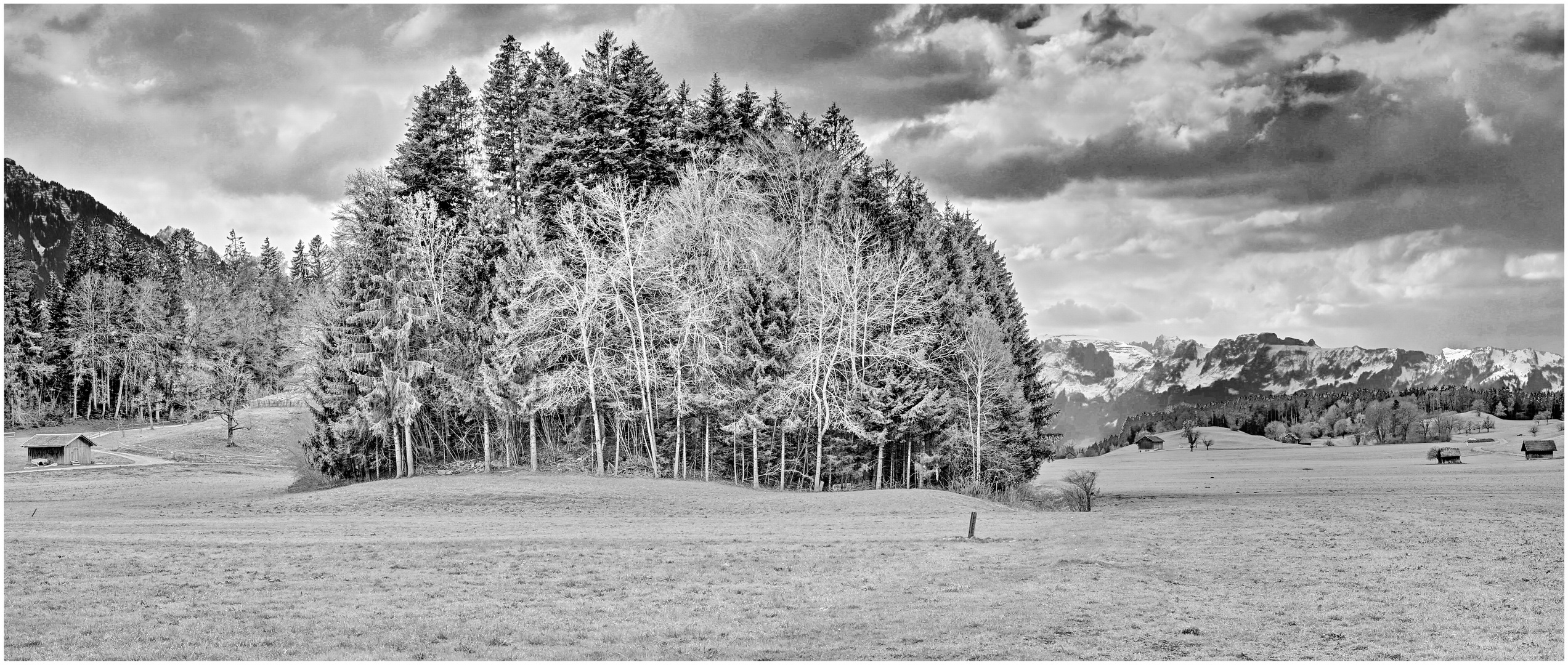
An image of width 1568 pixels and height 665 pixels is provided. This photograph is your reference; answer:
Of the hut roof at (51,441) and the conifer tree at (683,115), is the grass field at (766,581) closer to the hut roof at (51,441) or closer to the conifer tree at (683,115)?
the conifer tree at (683,115)

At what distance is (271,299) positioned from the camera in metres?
127

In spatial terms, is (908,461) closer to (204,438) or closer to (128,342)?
(204,438)

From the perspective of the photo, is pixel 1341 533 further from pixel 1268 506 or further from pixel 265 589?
pixel 265 589

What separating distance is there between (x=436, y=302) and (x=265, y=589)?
120 ft

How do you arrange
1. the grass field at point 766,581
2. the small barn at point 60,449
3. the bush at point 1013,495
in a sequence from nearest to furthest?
the grass field at point 766,581, the bush at point 1013,495, the small barn at point 60,449

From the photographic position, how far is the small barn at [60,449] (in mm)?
70688

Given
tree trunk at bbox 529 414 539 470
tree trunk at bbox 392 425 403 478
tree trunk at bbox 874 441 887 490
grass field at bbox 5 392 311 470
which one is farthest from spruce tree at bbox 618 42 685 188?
grass field at bbox 5 392 311 470

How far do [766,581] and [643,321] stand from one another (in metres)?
31.6

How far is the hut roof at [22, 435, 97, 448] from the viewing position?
70.8m

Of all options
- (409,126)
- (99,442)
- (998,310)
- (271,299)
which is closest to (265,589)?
(409,126)

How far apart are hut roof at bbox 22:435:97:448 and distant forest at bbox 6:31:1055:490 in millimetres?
23918

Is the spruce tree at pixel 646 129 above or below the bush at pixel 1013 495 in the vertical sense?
above

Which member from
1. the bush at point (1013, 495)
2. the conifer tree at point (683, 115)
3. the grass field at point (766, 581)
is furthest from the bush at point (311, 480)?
the bush at point (1013, 495)

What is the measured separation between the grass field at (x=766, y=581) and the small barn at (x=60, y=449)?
32.0 m
